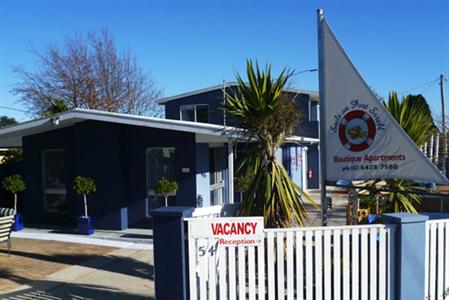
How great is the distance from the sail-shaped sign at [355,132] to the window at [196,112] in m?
17.7

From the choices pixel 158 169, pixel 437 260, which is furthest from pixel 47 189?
pixel 437 260

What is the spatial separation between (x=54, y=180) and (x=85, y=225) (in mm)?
2705

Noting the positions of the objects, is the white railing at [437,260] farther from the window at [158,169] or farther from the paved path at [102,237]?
the window at [158,169]

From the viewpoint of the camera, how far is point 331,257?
4965 mm

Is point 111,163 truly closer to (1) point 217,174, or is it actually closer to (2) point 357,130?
(1) point 217,174

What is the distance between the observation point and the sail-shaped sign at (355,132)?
5.43 m

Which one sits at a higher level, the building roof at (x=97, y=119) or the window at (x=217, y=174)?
the building roof at (x=97, y=119)

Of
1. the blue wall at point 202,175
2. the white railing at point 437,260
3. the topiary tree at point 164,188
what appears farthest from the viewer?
the blue wall at point 202,175

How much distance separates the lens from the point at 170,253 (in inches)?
193

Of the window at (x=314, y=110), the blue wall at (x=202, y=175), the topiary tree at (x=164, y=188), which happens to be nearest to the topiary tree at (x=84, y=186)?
the topiary tree at (x=164, y=188)

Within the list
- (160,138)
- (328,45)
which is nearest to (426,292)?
(328,45)

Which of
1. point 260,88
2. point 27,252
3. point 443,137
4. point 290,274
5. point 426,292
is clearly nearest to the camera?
point 290,274

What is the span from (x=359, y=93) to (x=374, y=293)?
8.47 feet

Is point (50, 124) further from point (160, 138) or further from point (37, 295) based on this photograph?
point (37, 295)
